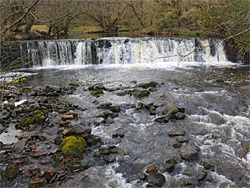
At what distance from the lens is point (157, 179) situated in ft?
13.4

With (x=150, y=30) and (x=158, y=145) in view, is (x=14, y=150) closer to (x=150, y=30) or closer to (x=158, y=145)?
(x=158, y=145)

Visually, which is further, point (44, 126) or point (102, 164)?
point (44, 126)

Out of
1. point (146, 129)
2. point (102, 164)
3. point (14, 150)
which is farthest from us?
point (146, 129)

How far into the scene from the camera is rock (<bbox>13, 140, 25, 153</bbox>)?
4975mm

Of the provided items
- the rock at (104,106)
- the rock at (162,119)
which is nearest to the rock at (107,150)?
the rock at (162,119)

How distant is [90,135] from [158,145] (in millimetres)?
1560

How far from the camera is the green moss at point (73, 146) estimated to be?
15.9ft

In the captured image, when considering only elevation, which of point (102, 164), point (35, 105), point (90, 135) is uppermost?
point (35, 105)

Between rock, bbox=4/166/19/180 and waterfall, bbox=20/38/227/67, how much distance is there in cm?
1164

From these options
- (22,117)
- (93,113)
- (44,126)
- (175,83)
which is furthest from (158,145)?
(175,83)

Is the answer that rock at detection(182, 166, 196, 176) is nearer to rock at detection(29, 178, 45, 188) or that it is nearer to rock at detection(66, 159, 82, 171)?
rock at detection(66, 159, 82, 171)

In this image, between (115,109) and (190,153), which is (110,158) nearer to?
(190,153)

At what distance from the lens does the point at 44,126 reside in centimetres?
617

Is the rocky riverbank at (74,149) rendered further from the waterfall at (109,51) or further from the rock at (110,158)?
the waterfall at (109,51)
